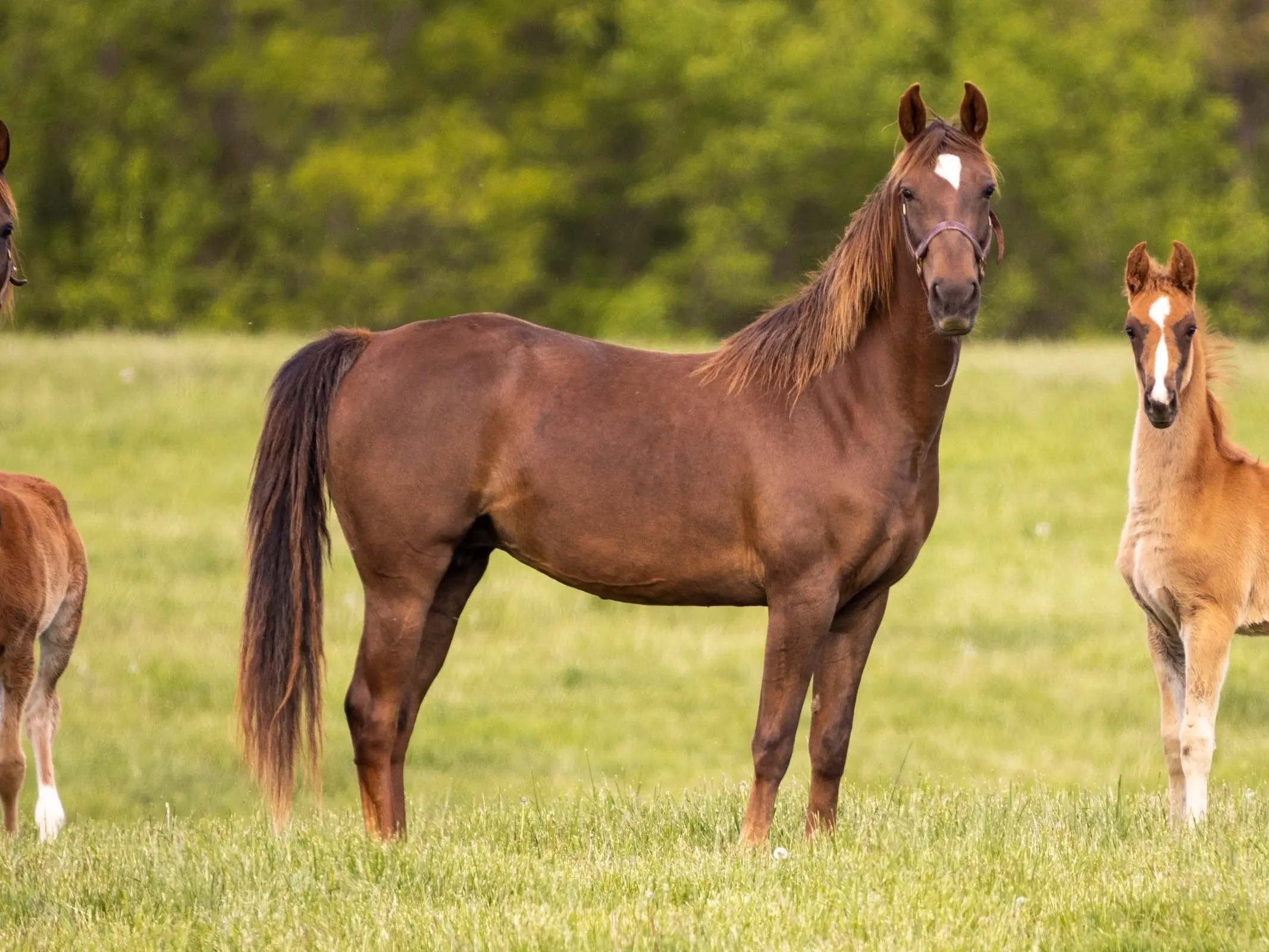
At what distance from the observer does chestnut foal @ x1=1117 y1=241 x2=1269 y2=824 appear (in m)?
5.75

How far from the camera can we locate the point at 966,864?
192 inches

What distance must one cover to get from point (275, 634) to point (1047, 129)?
1251 inches

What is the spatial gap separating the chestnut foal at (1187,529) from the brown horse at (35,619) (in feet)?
13.9

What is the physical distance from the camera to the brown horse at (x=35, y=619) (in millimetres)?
6395

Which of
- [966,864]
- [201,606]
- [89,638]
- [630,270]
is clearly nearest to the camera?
[966,864]

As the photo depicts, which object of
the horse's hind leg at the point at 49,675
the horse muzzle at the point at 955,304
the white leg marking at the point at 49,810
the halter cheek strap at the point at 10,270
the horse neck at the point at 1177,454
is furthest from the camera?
the horse's hind leg at the point at 49,675

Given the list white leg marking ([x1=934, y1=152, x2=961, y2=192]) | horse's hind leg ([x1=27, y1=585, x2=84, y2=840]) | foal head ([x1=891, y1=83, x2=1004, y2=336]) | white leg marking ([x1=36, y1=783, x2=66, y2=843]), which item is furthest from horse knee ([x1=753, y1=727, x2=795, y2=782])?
horse's hind leg ([x1=27, y1=585, x2=84, y2=840])

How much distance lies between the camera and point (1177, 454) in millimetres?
5977

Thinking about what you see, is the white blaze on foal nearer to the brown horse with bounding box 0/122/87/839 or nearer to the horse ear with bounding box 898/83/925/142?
the horse ear with bounding box 898/83/925/142

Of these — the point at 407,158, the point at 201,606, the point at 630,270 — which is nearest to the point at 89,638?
the point at 201,606

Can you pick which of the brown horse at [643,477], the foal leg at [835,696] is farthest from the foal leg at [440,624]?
the foal leg at [835,696]

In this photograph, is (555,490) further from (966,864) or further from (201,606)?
(201,606)

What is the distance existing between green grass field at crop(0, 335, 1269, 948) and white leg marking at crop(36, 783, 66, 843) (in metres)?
0.23

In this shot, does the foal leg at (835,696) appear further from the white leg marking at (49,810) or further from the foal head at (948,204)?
the white leg marking at (49,810)
